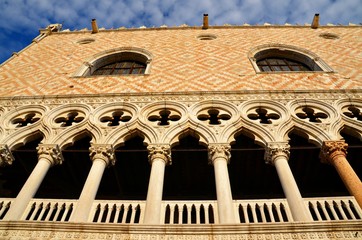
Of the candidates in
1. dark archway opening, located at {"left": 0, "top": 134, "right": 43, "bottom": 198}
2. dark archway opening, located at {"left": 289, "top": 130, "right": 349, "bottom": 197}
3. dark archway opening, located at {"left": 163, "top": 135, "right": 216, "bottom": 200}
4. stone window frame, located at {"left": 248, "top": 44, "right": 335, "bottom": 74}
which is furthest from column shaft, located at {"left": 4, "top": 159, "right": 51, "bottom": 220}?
stone window frame, located at {"left": 248, "top": 44, "right": 335, "bottom": 74}

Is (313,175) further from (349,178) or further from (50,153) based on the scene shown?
(50,153)

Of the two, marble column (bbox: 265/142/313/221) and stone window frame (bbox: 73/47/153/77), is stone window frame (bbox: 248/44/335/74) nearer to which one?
stone window frame (bbox: 73/47/153/77)

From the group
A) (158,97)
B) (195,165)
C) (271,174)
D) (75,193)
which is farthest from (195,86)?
(75,193)

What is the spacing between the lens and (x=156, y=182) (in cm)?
544

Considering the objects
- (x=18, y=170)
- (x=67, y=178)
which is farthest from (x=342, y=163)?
(x=18, y=170)

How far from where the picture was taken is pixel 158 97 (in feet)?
25.1

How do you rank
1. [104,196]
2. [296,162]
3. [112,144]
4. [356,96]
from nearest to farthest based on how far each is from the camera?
1. [112,144]
2. [356,96]
3. [296,162]
4. [104,196]

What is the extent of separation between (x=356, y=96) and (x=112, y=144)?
201 inches

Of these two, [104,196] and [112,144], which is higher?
[104,196]

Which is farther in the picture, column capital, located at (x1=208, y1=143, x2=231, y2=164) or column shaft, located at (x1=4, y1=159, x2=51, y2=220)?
column capital, located at (x1=208, y1=143, x2=231, y2=164)

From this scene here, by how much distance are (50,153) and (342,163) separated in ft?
15.9

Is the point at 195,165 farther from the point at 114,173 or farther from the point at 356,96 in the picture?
the point at 356,96

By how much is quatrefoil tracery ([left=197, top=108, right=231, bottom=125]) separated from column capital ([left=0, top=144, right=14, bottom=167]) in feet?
11.6

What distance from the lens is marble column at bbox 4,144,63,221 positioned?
5.04m
